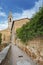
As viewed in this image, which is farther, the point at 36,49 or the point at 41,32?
the point at 36,49

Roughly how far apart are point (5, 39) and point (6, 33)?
2.59 meters

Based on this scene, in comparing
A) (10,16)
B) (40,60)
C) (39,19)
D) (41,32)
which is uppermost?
(10,16)

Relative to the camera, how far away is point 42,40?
7.59 meters

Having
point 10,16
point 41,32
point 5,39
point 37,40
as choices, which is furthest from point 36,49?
point 10,16

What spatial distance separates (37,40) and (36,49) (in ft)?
1.39

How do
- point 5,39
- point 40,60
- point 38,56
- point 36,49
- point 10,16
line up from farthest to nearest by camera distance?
point 10,16 < point 5,39 < point 36,49 < point 38,56 < point 40,60

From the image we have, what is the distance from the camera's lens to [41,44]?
7.58 m

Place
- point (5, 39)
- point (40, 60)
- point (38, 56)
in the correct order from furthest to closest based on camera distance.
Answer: point (5, 39), point (38, 56), point (40, 60)

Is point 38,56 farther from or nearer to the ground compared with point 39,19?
nearer to the ground

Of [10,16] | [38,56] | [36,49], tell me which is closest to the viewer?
[38,56]

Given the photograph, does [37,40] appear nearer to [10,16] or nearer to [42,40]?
[42,40]

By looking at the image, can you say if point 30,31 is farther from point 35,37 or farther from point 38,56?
point 38,56

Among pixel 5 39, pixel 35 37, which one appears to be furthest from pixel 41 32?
pixel 5 39

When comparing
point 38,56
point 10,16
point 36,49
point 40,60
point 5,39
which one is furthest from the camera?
point 10,16
